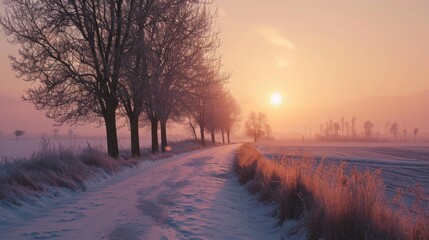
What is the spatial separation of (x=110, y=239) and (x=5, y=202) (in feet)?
11.6

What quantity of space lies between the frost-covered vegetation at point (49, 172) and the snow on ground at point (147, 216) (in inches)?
17.6

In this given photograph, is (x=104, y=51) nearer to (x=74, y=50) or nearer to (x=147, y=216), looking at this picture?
(x=74, y=50)

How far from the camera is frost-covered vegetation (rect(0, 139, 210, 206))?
888 centimetres

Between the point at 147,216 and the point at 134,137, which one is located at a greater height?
the point at 134,137

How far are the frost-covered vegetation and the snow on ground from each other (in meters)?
0.45

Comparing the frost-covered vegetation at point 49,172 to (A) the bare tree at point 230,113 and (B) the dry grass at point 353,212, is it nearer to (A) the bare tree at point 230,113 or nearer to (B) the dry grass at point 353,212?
(B) the dry grass at point 353,212

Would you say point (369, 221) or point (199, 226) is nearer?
point (369, 221)

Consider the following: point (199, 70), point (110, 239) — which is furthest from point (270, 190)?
point (199, 70)

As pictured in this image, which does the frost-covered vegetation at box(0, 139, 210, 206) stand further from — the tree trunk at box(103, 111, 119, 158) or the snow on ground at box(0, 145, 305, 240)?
the tree trunk at box(103, 111, 119, 158)

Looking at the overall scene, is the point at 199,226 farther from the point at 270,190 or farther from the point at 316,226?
the point at 270,190

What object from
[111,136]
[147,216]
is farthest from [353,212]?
[111,136]

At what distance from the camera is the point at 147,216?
7.46m

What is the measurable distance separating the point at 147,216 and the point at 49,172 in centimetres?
476

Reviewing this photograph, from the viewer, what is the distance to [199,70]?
880 inches
